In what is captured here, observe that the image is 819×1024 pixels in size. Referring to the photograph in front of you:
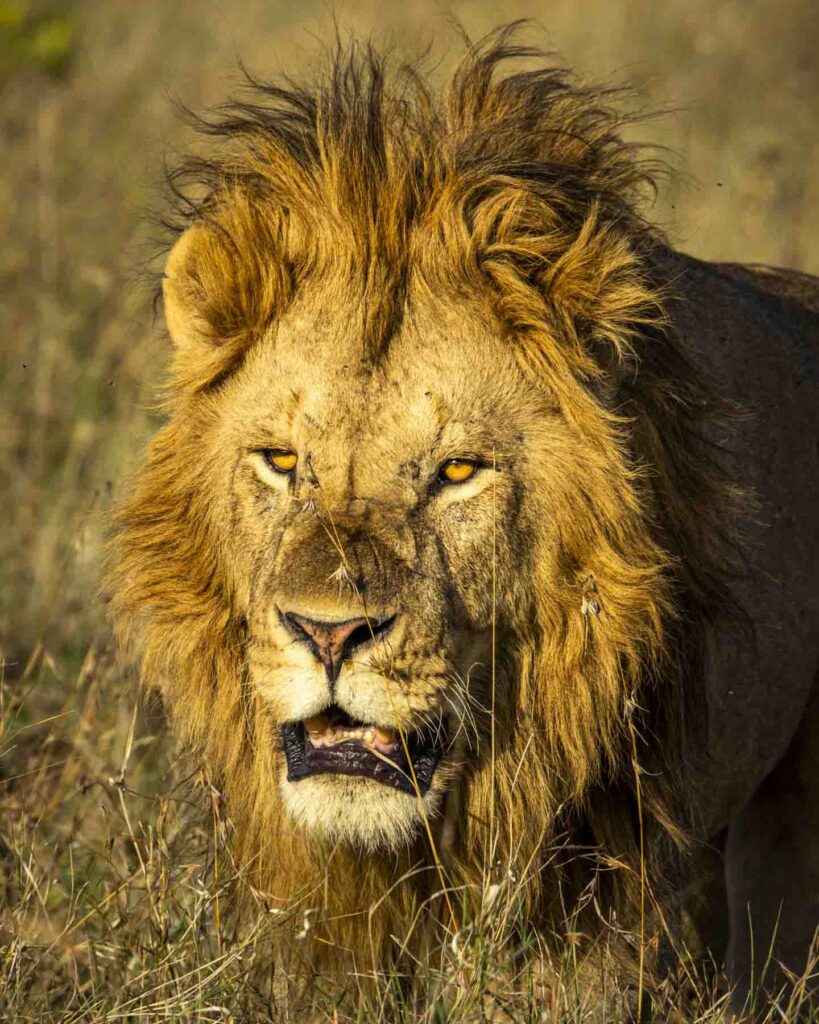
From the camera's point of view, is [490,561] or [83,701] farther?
[83,701]

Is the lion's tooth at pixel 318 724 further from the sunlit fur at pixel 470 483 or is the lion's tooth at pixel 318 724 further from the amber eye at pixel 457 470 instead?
the amber eye at pixel 457 470

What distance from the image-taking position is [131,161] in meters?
10.1

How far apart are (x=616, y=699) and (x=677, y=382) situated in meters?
0.71

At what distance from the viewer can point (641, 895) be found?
332 cm

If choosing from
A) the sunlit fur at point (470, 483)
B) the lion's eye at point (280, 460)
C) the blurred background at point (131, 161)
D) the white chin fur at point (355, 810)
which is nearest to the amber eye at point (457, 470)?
the sunlit fur at point (470, 483)

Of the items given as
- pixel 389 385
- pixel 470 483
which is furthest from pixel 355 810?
pixel 389 385

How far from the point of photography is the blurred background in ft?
20.3

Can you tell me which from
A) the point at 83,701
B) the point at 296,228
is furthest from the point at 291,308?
the point at 83,701

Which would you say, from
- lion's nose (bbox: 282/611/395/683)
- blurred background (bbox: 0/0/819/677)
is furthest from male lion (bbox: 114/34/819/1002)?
blurred background (bbox: 0/0/819/677)

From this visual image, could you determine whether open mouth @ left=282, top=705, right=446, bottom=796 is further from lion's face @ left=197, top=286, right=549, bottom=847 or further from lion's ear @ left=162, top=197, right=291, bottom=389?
lion's ear @ left=162, top=197, right=291, bottom=389

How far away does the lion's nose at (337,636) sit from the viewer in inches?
108

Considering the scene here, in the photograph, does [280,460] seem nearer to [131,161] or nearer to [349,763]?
[349,763]

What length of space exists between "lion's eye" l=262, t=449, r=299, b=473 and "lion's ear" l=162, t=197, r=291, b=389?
24 centimetres

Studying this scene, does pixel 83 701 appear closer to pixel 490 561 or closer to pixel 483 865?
pixel 483 865
